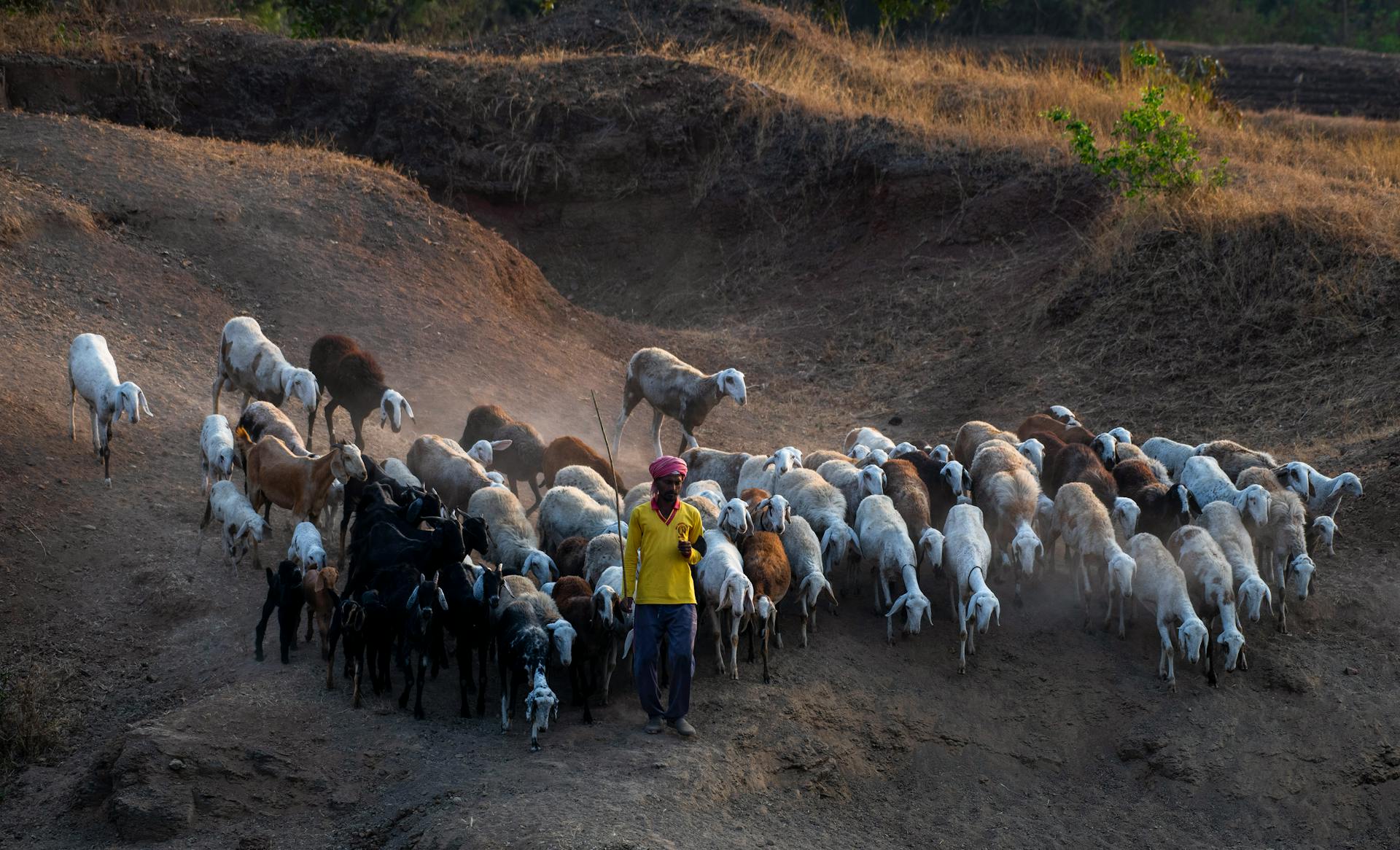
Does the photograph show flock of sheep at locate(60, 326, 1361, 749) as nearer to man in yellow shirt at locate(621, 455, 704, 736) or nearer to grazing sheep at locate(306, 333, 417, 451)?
grazing sheep at locate(306, 333, 417, 451)

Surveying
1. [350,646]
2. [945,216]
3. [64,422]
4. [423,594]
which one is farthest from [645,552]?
[945,216]

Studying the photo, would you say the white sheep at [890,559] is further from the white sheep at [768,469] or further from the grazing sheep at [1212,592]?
the grazing sheep at [1212,592]

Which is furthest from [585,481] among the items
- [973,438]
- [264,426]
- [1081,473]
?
[1081,473]

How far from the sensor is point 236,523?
934 cm

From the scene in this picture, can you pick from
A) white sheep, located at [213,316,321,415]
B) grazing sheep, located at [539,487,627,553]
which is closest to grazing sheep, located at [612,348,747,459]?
grazing sheep, located at [539,487,627,553]

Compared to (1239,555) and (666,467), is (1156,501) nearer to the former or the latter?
(1239,555)

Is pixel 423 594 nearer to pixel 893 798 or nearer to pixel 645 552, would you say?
pixel 645 552

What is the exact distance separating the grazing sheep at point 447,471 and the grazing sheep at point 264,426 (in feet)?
3.12

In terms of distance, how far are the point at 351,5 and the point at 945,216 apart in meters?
16.0

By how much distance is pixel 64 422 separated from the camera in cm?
1109

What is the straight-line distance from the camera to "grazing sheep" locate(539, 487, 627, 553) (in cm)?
995

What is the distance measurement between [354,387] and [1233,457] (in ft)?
26.9

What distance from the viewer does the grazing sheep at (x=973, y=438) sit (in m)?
12.0

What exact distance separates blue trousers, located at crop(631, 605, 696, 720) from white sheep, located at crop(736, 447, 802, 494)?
3.18m
